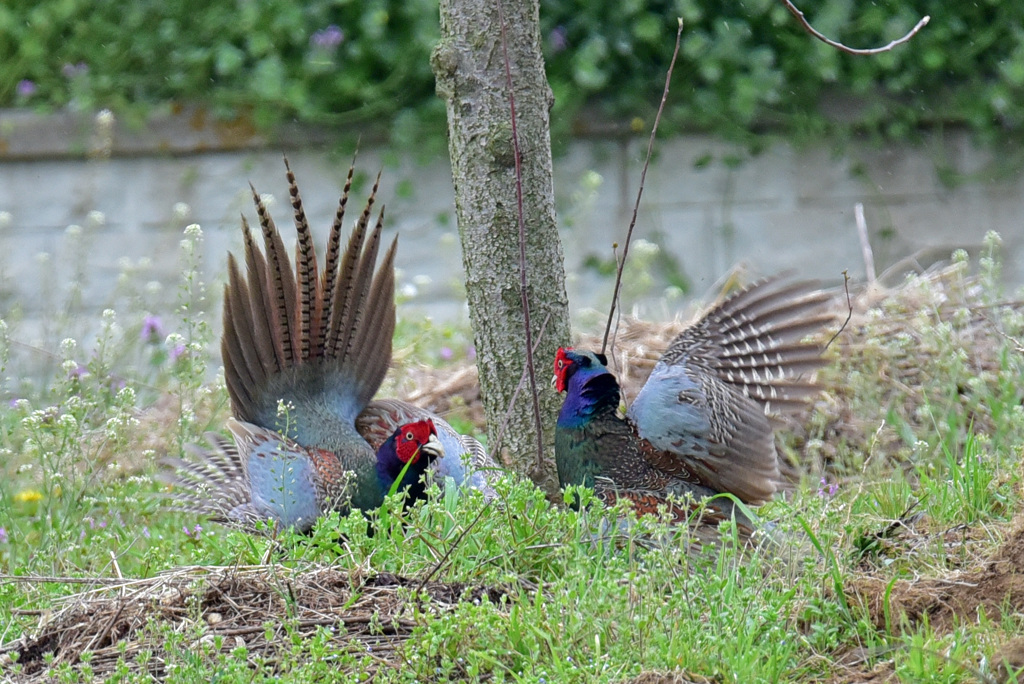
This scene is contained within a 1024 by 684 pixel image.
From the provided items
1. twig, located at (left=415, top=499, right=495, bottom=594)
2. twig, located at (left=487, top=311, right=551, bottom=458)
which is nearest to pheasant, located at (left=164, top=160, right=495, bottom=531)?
twig, located at (left=487, top=311, right=551, bottom=458)

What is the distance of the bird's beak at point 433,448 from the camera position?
140 inches

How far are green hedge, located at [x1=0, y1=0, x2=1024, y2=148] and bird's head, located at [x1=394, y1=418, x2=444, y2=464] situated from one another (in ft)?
8.63

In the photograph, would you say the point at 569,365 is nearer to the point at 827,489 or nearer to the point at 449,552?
the point at 449,552

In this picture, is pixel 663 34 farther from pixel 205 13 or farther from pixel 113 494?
pixel 113 494

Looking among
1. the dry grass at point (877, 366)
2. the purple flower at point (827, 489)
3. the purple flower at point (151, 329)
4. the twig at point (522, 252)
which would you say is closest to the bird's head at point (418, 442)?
the twig at point (522, 252)

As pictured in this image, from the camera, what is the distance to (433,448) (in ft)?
11.6

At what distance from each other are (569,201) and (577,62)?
700 millimetres

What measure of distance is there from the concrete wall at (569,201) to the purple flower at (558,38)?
475 millimetres

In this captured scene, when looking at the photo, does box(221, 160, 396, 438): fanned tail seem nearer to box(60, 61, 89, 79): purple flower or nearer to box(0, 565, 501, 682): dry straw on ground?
box(0, 565, 501, 682): dry straw on ground

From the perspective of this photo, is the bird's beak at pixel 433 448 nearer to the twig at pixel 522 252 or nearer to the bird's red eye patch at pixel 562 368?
the twig at pixel 522 252

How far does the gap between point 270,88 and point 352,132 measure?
48 centimetres

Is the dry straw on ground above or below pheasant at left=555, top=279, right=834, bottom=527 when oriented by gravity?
below

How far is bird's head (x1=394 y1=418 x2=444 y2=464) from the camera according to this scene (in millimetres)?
3553

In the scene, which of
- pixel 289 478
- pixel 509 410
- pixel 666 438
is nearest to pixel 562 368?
pixel 509 410
